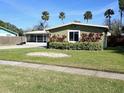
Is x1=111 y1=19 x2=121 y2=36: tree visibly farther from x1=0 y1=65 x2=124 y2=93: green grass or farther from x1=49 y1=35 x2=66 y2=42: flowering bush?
x1=0 y1=65 x2=124 y2=93: green grass

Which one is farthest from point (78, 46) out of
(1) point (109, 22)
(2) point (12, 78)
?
(1) point (109, 22)

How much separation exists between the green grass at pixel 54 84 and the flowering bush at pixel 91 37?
657 inches

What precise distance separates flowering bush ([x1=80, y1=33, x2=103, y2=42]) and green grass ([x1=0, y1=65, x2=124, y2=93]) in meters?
16.7

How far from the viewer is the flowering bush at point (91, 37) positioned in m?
24.0

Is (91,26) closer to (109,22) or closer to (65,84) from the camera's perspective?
(65,84)

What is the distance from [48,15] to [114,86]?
6477 cm

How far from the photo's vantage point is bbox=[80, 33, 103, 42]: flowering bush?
23966 millimetres

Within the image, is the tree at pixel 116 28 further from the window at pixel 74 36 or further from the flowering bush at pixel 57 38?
the flowering bush at pixel 57 38

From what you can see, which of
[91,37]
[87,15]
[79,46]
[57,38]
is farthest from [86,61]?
[87,15]

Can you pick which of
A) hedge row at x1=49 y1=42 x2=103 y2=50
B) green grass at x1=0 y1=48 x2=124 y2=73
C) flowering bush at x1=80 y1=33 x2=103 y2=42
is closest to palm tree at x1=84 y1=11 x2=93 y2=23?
flowering bush at x1=80 y1=33 x2=103 y2=42

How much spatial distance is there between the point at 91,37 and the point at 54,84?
18.2 meters

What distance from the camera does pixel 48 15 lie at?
69.8m

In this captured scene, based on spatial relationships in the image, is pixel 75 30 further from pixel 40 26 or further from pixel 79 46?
pixel 40 26

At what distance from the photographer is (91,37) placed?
2425 cm
